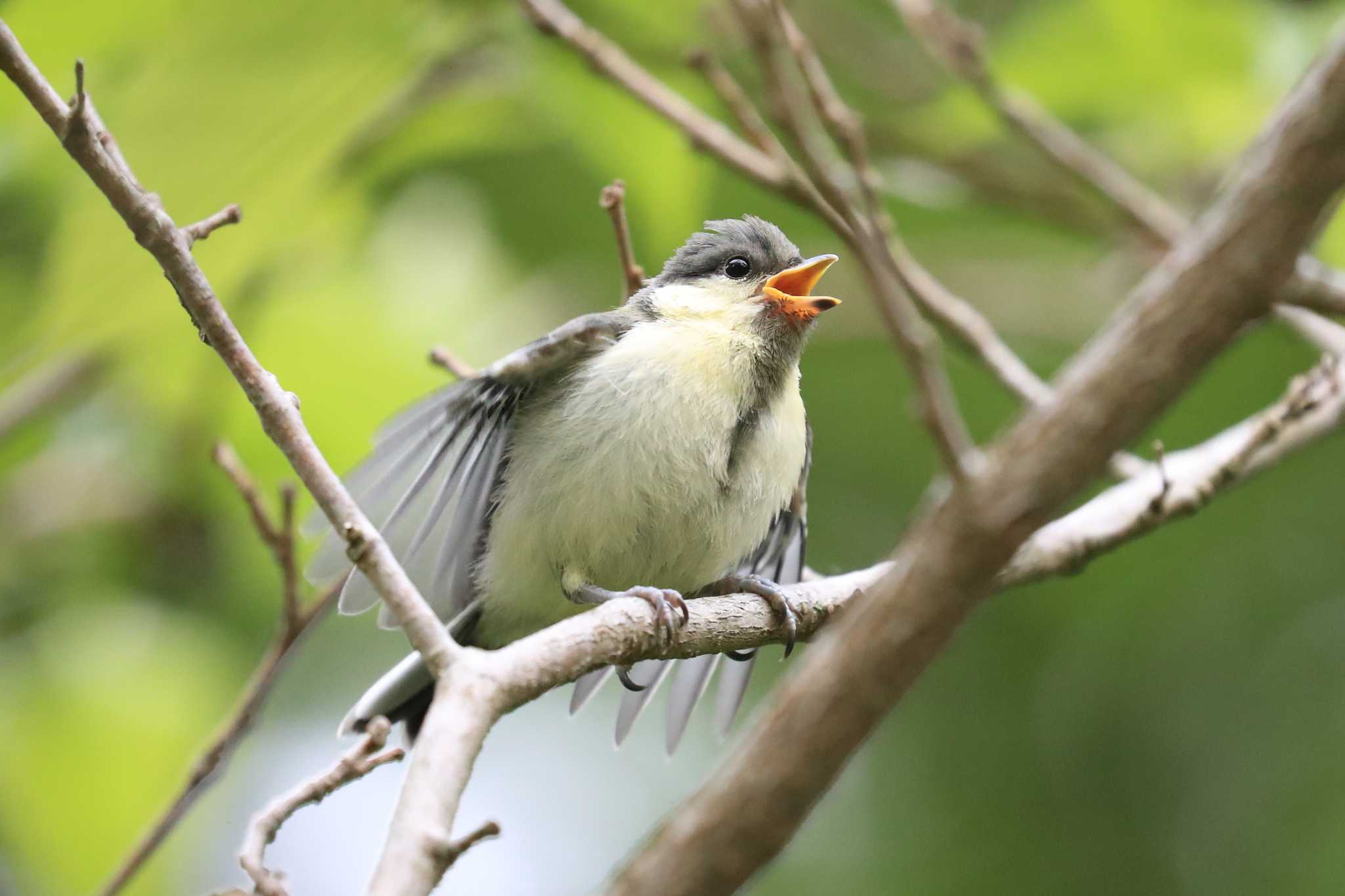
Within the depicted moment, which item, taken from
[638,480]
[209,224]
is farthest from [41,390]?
[209,224]

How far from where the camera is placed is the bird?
131 inches

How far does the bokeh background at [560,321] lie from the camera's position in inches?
127

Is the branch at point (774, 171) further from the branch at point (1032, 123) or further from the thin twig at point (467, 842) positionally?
the thin twig at point (467, 842)

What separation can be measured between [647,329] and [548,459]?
43 cm

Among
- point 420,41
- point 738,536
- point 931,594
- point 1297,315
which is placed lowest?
point 1297,315

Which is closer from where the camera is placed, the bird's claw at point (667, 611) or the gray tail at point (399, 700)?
the bird's claw at point (667, 611)

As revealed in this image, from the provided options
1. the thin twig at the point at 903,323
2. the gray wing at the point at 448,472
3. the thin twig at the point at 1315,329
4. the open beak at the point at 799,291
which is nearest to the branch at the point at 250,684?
the gray wing at the point at 448,472

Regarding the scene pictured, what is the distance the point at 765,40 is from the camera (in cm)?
311

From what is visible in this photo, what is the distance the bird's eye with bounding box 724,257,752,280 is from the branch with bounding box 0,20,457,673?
2.08 m

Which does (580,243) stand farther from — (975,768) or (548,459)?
(975,768)

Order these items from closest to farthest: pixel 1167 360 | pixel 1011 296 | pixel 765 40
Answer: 1. pixel 1167 360
2. pixel 765 40
3. pixel 1011 296

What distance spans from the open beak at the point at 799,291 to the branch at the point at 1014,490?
2122 mm

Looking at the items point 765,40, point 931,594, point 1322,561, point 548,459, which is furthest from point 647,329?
point 1322,561

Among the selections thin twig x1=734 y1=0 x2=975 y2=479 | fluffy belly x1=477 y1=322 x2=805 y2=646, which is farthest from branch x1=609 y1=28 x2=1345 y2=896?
fluffy belly x1=477 y1=322 x2=805 y2=646
